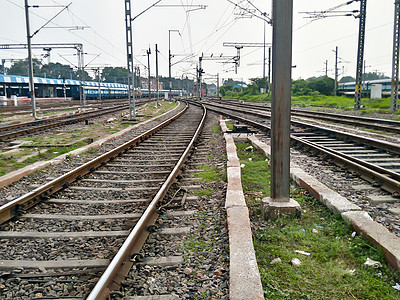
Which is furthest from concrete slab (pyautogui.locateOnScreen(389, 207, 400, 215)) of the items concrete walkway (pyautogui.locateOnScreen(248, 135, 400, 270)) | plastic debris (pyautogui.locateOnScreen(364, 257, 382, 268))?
plastic debris (pyautogui.locateOnScreen(364, 257, 382, 268))

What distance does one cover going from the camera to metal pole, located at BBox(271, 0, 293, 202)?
4352 mm

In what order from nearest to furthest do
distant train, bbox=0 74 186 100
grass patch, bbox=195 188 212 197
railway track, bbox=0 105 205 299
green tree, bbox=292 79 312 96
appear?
railway track, bbox=0 105 205 299
grass patch, bbox=195 188 212 197
distant train, bbox=0 74 186 100
green tree, bbox=292 79 312 96

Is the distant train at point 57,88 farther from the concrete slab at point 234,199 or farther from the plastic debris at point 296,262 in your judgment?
the plastic debris at point 296,262

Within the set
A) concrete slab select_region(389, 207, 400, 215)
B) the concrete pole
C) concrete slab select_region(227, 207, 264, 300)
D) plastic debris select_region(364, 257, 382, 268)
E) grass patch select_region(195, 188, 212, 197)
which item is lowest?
plastic debris select_region(364, 257, 382, 268)

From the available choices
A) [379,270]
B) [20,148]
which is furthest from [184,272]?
[20,148]

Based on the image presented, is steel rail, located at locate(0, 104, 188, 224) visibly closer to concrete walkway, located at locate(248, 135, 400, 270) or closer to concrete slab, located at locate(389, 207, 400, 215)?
concrete walkway, located at locate(248, 135, 400, 270)

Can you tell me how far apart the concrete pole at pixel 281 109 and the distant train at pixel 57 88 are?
36785mm

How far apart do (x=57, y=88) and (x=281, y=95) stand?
59.9 m

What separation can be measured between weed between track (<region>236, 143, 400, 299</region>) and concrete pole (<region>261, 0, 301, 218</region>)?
0.67 feet

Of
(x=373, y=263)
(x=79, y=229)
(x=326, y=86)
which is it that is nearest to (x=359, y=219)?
(x=373, y=263)

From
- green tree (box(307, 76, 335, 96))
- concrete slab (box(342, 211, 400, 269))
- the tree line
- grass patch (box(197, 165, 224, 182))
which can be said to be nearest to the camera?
concrete slab (box(342, 211, 400, 269))

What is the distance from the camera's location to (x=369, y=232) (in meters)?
3.64

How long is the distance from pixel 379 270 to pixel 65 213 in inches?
148

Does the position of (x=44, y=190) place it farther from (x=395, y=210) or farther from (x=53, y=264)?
(x=395, y=210)
